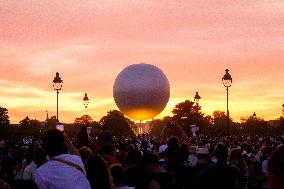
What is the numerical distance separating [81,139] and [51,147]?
23.3 feet

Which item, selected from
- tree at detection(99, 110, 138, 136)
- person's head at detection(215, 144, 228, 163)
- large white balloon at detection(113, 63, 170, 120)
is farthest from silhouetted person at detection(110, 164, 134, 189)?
tree at detection(99, 110, 138, 136)

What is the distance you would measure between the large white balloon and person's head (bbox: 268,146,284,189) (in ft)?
190

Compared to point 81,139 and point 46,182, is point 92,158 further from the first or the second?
point 81,139

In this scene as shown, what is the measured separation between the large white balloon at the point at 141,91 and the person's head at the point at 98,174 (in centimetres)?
5414

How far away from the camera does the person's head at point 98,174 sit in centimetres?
721

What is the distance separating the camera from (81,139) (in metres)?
13.9

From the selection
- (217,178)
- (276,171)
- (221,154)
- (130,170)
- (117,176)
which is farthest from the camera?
(221,154)

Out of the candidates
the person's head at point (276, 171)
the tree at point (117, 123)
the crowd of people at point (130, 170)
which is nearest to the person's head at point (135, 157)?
the crowd of people at point (130, 170)

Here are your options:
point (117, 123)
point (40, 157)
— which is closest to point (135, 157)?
point (40, 157)

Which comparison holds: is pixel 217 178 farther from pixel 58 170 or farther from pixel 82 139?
pixel 82 139

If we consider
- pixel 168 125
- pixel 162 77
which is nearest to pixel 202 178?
pixel 168 125

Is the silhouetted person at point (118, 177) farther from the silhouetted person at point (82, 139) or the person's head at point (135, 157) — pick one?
the silhouetted person at point (82, 139)

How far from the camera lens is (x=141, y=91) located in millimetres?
64125

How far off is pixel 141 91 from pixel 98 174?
56.9m
